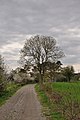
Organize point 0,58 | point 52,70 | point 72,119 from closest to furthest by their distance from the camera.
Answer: point 72,119, point 0,58, point 52,70

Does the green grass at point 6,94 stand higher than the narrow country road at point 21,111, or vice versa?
the green grass at point 6,94

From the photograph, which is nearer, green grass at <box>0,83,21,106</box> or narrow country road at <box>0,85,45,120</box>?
narrow country road at <box>0,85,45,120</box>

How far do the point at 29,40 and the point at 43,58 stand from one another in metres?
4.98

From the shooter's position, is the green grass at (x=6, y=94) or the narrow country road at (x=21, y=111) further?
the green grass at (x=6, y=94)

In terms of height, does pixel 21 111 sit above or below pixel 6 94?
below

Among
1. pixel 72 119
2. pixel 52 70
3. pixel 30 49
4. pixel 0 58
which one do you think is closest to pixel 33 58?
pixel 30 49

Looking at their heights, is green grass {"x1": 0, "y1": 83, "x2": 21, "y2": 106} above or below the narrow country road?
above

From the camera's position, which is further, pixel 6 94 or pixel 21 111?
pixel 6 94

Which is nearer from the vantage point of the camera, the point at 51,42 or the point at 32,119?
the point at 32,119

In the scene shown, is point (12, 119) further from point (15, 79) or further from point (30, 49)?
point (15, 79)

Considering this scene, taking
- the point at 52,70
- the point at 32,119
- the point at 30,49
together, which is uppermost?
the point at 30,49

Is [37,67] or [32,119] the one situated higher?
[37,67]

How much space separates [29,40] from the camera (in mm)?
64500

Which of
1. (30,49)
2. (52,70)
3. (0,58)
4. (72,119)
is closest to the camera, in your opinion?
(72,119)
